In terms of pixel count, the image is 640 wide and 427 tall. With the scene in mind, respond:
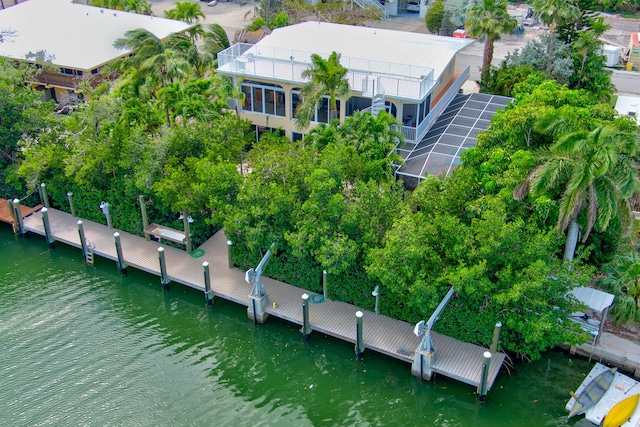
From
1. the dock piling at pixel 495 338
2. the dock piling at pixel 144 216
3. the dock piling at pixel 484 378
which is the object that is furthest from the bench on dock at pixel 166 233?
the dock piling at pixel 484 378

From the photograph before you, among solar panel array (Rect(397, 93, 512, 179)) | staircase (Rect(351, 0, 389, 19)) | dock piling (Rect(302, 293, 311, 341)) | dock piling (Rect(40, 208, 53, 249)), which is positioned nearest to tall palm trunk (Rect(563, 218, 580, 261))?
solar panel array (Rect(397, 93, 512, 179))

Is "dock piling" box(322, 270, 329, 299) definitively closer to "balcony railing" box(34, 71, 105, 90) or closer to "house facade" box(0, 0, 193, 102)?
"house facade" box(0, 0, 193, 102)

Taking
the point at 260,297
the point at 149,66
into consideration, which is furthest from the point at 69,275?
the point at 149,66

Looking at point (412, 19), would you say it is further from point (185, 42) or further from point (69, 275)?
point (69, 275)

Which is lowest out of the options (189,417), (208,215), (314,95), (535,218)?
(189,417)

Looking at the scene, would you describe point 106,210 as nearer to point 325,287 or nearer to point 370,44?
point 325,287

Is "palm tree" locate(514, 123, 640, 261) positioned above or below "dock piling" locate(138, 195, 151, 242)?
above

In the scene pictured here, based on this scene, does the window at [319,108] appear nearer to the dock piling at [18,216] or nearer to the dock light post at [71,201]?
the dock light post at [71,201]
